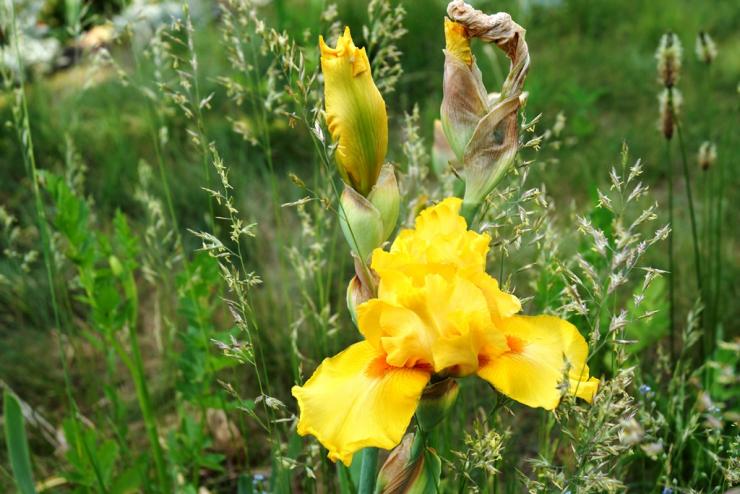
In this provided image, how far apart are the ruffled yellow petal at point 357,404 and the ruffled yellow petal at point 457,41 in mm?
357

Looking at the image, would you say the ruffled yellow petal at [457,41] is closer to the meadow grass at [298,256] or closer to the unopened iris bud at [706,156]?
the meadow grass at [298,256]

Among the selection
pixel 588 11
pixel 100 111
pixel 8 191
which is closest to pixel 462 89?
pixel 8 191

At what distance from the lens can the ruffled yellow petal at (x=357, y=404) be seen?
71cm

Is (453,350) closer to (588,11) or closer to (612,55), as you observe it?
(612,55)

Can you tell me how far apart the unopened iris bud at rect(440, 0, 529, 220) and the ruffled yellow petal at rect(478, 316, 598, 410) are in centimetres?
18

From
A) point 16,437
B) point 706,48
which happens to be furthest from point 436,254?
point 706,48

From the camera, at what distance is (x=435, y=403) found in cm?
77

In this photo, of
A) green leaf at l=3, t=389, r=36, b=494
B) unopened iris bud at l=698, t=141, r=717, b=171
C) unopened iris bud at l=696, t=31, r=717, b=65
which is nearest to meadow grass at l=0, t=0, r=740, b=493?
green leaf at l=3, t=389, r=36, b=494

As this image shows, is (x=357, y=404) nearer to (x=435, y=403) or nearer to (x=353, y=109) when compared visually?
(x=435, y=403)

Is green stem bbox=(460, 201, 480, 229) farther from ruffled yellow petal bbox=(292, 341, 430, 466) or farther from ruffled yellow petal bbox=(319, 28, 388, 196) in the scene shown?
ruffled yellow petal bbox=(292, 341, 430, 466)

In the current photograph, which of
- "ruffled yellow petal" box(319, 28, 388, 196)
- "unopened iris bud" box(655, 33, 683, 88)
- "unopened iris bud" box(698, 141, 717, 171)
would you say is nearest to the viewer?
"ruffled yellow petal" box(319, 28, 388, 196)

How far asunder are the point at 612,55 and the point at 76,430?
12.3 ft

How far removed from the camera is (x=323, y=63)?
816mm

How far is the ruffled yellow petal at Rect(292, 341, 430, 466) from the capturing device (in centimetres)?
71
